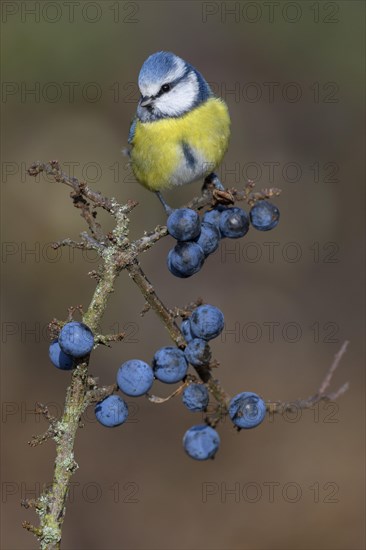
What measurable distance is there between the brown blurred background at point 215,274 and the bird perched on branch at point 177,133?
2.32m

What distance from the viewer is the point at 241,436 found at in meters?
5.78

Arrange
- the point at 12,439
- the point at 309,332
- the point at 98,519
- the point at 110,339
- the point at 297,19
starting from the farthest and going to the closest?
1. the point at 297,19
2. the point at 309,332
3. the point at 12,439
4. the point at 98,519
5. the point at 110,339

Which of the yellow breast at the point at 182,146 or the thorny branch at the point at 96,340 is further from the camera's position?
the yellow breast at the point at 182,146

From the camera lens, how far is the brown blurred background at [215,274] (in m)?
5.29

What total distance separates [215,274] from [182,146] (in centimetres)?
317

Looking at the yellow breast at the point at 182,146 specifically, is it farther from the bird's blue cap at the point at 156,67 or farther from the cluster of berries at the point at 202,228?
the cluster of berries at the point at 202,228

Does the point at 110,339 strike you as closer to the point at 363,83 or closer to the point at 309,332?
the point at 309,332

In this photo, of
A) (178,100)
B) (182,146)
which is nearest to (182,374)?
(182,146)

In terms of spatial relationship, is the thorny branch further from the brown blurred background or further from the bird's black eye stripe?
the brown blurred background

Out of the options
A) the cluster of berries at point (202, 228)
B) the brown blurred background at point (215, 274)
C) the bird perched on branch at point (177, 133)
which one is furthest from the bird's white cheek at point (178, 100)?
the brown blurred background at point (215, 274)

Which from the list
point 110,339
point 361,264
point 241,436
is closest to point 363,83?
point 361,264

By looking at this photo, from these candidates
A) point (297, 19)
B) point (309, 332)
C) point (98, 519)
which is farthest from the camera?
point (297, 19)

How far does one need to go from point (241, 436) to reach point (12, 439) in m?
1.70

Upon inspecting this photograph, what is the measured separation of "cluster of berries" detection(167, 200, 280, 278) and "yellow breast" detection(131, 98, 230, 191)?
1302 millimetres
